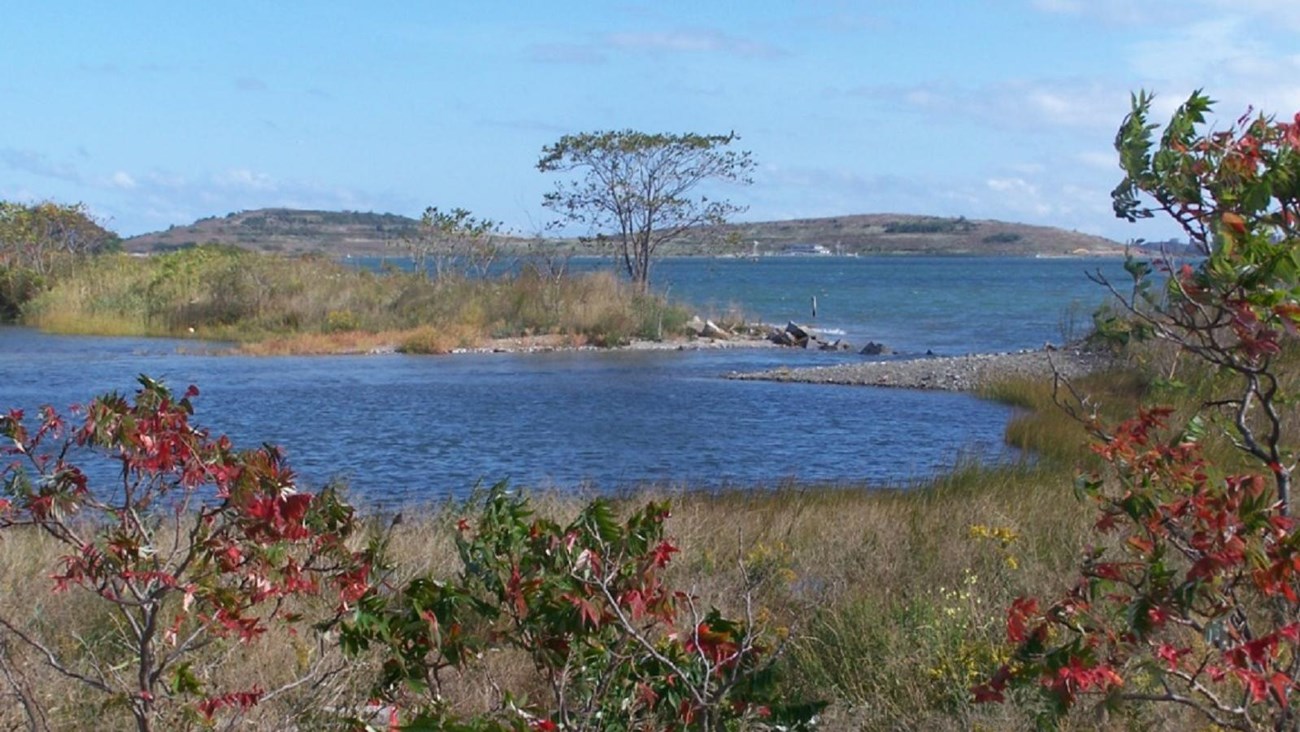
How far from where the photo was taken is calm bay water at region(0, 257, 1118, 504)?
1722 centimetres

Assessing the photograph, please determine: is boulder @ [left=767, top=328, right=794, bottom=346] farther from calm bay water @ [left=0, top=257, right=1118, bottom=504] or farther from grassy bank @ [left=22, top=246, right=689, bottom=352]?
grassy bank @ [left=22, top=246, right=689, bottom=352]

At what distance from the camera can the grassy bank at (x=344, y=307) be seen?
132ft

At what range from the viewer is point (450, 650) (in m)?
4.15

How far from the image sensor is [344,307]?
42562 millimetres

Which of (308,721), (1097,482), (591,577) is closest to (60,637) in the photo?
(308,721)

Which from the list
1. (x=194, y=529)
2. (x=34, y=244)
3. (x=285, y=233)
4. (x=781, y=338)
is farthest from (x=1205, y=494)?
(x=285, y=233)

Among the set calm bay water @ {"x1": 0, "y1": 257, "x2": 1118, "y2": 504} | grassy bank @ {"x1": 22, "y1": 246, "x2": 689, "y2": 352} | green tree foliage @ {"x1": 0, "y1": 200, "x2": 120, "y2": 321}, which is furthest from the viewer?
green tree foliage @ {"x1": 0, "y1": 200, "x2": 120, "y2": 321}

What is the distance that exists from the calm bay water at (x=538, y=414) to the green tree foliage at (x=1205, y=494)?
9.23 m

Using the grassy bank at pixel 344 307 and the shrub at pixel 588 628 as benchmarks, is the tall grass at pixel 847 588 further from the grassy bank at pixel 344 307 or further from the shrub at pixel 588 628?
the grassy bank at pixel 344 307

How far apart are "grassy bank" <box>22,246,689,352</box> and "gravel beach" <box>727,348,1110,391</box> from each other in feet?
29.8

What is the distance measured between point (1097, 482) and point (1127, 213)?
981mm

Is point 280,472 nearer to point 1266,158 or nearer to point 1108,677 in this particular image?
point 1108,677

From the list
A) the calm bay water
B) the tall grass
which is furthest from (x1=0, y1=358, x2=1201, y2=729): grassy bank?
the calm bay water

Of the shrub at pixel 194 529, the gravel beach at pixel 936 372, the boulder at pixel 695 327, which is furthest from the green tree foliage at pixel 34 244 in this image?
the shrub at pixel 194 529
